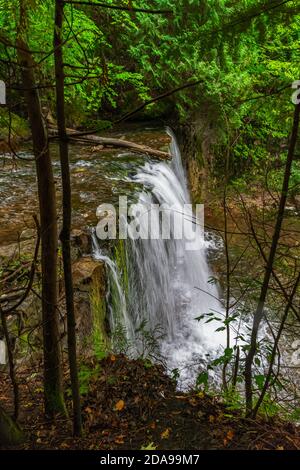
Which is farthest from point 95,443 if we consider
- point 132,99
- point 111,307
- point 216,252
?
point 132,99

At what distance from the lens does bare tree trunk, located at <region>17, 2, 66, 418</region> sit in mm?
2014

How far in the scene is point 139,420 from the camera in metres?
3.02

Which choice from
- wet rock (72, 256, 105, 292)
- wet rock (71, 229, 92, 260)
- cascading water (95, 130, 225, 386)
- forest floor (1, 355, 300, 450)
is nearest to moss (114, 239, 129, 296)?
cascading water (95, 130, 225, 386)

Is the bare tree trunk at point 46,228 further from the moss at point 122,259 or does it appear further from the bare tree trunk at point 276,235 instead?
the moss at point 122,259

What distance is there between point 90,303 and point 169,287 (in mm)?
3371

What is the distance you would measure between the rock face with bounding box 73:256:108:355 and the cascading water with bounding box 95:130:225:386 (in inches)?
14.1

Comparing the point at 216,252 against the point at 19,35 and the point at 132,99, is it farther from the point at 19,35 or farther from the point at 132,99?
the point at 19,35

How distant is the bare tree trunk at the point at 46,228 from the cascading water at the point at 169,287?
215cm

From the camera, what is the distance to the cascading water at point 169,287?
18.1 feet

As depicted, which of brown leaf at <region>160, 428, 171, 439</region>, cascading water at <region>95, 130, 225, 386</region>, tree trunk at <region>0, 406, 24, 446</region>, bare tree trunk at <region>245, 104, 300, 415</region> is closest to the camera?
tree trunk at <region>0, 406, 24, 446</region>

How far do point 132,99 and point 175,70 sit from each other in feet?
4.76

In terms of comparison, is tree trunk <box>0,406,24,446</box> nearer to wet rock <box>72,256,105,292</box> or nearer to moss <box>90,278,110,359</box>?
moss <box>90,278,110,359</box>

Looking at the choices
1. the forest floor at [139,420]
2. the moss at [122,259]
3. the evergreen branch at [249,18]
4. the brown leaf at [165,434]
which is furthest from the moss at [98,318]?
the evergreen branch at [249,18]

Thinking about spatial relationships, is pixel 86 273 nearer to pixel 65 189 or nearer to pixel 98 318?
pixel 98 318
